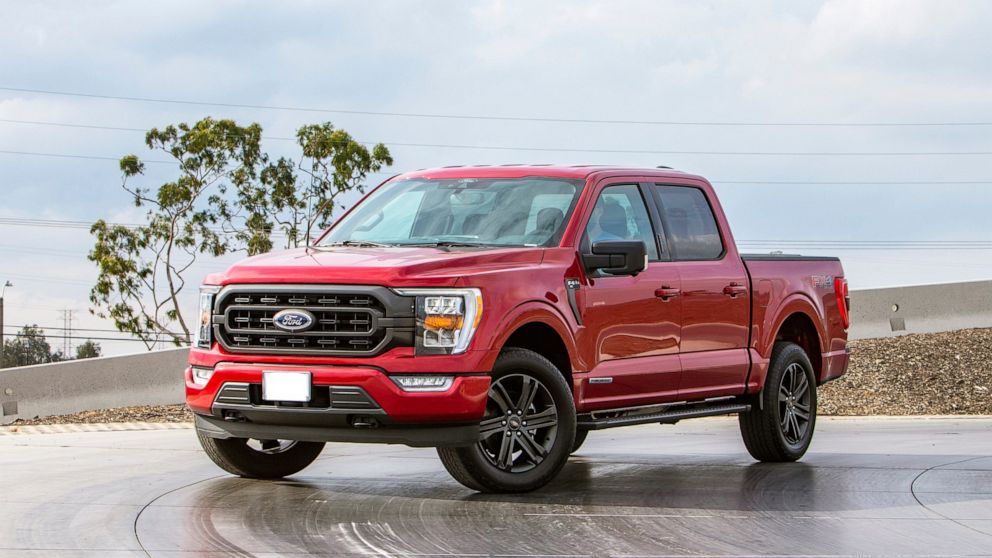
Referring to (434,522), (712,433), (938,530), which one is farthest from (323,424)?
(712,433)

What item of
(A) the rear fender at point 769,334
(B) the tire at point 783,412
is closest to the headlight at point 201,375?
(A) the rear fender at point 769,334

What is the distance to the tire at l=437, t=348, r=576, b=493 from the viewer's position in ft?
28.2

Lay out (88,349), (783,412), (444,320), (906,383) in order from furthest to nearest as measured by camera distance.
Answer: (88,349) → (906,383) → (783,412) → (444,320)

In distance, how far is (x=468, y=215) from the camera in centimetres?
966

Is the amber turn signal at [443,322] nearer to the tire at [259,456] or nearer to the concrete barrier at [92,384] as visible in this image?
the tire at [259,456]

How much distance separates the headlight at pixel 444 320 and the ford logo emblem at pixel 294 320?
547 millimetres

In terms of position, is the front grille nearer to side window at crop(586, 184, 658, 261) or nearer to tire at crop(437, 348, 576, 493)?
tire at crop(437, 348, 576, 493)

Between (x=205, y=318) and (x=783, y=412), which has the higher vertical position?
(x=205, y=318)

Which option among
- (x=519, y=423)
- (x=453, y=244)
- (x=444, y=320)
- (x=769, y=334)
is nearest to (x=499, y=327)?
(x=444, y=320)

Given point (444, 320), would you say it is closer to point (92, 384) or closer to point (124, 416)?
point (124, 416)

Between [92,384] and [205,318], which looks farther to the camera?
[92,384]

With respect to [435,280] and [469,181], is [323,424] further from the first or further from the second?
[469,181]

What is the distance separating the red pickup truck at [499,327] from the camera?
8.30 metres

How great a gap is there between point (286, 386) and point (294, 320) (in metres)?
0.37
